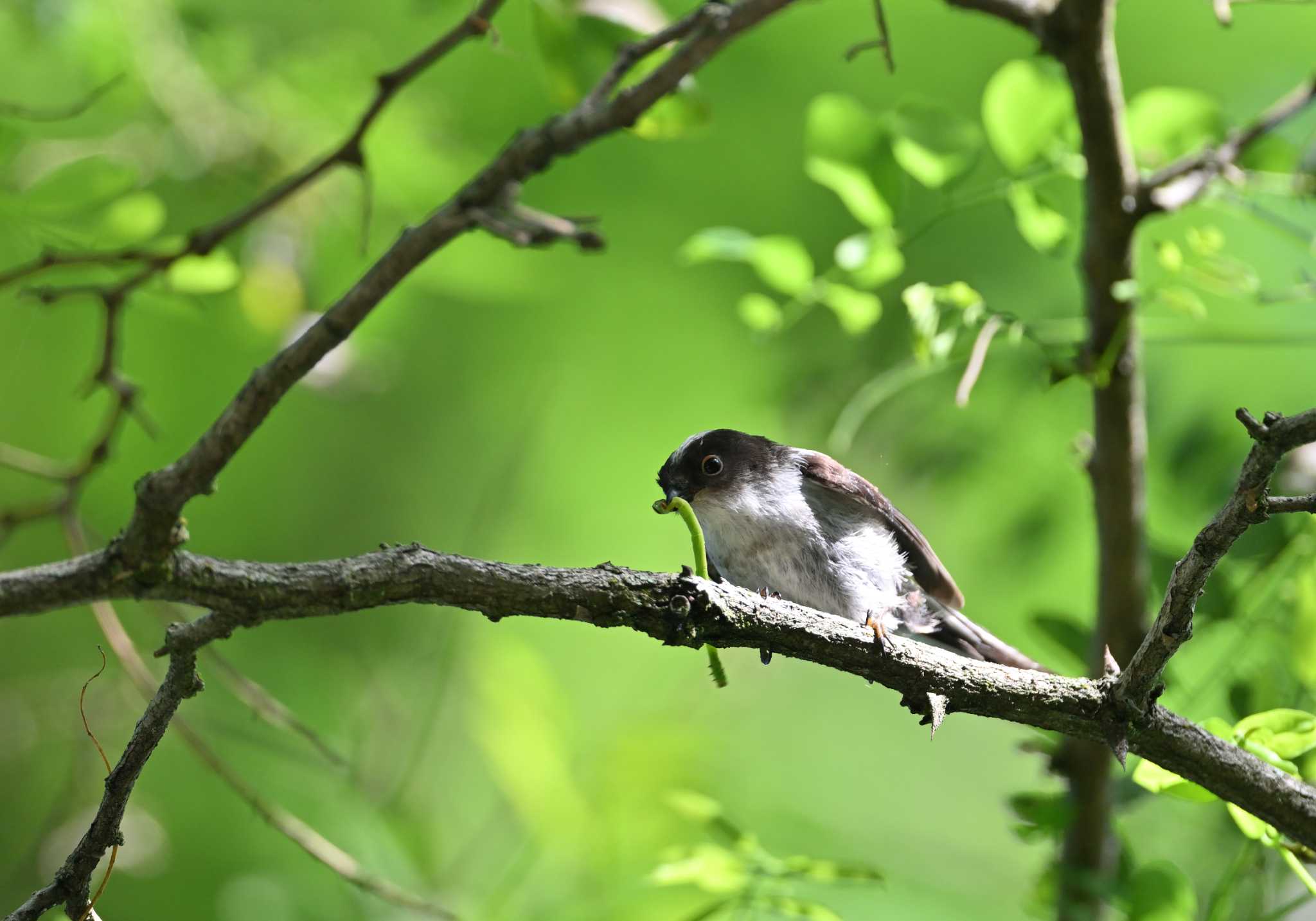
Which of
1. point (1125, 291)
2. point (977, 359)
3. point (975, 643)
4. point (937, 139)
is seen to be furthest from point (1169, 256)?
point (975, 643)

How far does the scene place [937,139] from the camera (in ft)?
4.43

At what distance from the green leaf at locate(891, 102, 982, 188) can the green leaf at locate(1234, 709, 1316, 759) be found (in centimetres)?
72

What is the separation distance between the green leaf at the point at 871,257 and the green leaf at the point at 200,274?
851mm

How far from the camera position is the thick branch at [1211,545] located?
2.03 feet

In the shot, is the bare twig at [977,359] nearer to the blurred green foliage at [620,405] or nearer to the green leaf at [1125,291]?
the blurred green foliage at [620,405]

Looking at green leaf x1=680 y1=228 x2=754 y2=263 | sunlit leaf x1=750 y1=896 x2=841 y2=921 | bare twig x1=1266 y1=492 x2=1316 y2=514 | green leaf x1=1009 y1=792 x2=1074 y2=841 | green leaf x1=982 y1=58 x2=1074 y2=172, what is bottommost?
sunlit leaf x1=750 y1=896 x2=841 y2=921

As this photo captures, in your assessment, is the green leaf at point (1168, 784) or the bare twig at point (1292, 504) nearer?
the bare twig at point (1292, 504)

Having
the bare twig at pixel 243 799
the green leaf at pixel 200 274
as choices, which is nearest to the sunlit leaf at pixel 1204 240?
the bare twig at pixel 243 799

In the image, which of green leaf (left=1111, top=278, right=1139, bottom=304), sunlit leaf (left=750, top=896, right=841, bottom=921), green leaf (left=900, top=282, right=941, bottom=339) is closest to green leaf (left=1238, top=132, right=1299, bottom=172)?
green leaf (left=1111, top=278, right=1139, bottom=304)

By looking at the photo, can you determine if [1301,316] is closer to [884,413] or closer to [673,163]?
[884,413]

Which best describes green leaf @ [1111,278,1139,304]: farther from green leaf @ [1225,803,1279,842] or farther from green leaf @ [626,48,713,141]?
green leaf @ [1225,803,1279,842]

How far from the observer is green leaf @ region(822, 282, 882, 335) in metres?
1.41

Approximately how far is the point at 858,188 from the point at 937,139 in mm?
111

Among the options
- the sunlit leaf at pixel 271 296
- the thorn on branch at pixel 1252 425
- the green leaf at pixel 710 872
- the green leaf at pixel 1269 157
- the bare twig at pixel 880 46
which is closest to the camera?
the thorn on branch at pixel 1252 425
